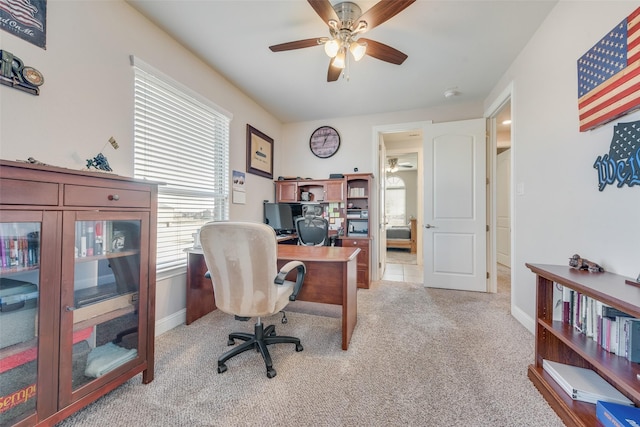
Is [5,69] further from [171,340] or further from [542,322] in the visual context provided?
[542,322]

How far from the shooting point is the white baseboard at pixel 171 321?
220 centimetres

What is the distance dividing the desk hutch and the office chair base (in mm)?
1933

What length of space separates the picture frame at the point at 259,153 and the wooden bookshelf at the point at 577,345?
326cm

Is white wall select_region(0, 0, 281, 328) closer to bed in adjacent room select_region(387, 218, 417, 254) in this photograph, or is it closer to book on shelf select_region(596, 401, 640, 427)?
book on shelf select_region(596, 401, 640, 427)

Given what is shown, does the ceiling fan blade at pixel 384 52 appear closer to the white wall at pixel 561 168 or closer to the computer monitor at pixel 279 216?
the white wall at pixel 561 168

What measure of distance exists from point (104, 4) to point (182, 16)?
0.51 meters

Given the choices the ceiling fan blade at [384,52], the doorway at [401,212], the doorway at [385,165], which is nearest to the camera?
the ceiling fan blade at [384,52]

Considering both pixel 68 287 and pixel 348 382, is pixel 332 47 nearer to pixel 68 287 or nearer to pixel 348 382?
pixel 68 287

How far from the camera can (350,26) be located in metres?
1.88

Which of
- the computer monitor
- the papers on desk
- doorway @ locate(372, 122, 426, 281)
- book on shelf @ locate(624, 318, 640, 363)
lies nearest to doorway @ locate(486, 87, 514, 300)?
doorway @ locate(372, 122, 426, 281)

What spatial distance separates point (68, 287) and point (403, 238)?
6.83 m

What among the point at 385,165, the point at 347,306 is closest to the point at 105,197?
the point at 347,306

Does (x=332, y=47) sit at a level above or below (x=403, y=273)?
above

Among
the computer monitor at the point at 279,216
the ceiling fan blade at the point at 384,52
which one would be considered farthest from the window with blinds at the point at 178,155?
the ceiling fan blade at the point at 384,52
